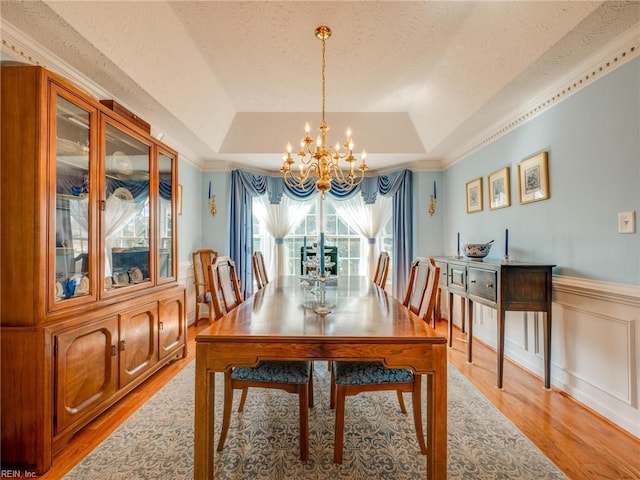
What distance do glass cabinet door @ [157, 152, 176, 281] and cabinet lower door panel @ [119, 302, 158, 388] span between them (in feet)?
1.37

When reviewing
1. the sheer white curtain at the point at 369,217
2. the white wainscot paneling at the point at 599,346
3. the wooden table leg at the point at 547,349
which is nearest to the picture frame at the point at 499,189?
the white wainscot paneling at the point at 599,346

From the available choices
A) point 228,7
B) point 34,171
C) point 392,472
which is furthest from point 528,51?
point 34,171

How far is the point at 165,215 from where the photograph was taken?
2.62m

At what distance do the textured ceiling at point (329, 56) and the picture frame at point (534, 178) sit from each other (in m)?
0.51

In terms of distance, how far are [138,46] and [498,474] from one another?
3.26 m

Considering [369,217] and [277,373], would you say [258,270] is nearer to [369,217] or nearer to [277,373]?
[277,373]

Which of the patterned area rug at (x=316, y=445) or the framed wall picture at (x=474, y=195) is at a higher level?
the framed wall picture at (x=474, y=195)

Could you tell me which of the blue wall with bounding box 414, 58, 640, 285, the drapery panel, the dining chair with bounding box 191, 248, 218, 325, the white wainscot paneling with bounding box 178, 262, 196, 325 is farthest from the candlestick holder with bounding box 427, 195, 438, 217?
Answer: the white wainscot paneling with bounding box 178, 262, 196, 325

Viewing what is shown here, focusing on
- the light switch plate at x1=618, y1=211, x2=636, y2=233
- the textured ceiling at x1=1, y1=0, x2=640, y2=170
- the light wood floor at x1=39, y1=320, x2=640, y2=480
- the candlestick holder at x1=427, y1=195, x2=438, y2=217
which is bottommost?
the light wood floor at x1=39, y1=320, x2=640, y2=480

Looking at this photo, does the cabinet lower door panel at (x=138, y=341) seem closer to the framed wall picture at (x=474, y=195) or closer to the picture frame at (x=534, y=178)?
the picture frame at (x=534, y=178)

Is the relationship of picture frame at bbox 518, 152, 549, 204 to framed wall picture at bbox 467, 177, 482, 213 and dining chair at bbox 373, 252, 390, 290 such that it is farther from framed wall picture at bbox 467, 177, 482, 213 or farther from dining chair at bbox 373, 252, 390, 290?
dining chair at bbox 373, 252, 390, 290

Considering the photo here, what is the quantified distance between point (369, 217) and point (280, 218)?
4.70ft

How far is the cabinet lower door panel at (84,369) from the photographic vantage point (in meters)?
1.48

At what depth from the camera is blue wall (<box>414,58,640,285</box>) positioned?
170 centimetres
